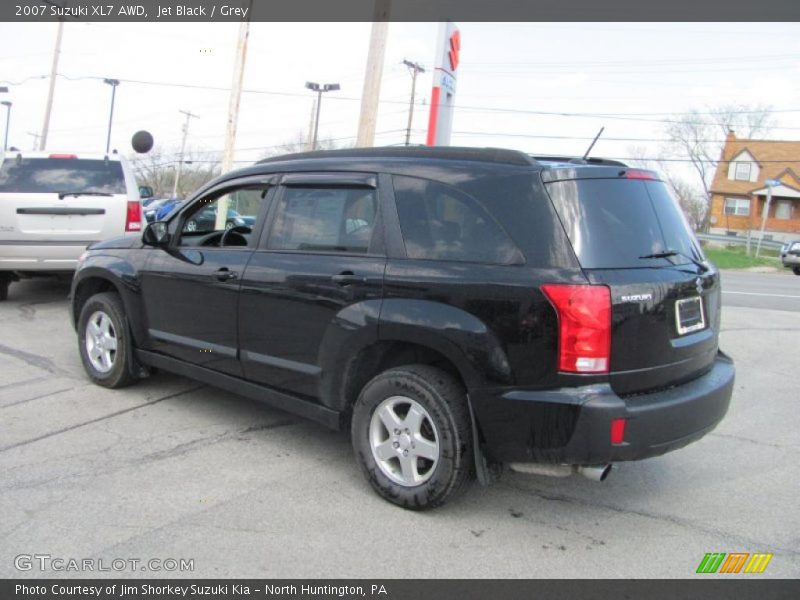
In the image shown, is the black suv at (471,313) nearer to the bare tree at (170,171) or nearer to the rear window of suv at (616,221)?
the rear window of suv at (616,221)

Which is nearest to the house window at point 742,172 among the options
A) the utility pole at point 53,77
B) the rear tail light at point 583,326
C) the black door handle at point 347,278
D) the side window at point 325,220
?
the utility pole at point 53,77

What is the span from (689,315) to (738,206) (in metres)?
52.8

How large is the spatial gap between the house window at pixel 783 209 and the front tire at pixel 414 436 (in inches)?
2062

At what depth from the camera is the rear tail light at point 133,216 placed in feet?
28.5

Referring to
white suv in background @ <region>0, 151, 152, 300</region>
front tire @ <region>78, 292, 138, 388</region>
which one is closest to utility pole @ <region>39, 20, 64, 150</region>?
white suv in background @ <region>0, 151, 152, 300</region>

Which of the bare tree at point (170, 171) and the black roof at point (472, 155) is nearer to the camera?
the black roof at point (472, 155)

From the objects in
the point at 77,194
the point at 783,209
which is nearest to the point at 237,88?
the point at 77,194

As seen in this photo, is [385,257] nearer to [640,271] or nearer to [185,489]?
[640,271]

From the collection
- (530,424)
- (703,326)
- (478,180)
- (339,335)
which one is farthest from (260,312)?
(703,326)

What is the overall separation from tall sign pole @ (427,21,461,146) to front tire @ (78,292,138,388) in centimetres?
442

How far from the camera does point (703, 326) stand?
356 centimetres

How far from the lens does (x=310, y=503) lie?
143 inches

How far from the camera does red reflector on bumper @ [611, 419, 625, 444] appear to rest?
2994 mm
